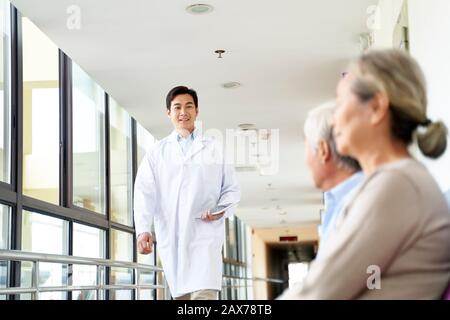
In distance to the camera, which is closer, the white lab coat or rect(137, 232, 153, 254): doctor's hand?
rect(137, 232, 153, 254): doctor's hand

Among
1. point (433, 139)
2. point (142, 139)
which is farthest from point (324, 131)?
point (142, 139)

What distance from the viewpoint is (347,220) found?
0.77 m

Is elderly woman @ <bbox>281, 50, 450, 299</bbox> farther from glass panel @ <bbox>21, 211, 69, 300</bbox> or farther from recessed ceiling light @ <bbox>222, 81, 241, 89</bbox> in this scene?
recessed ceiling light @ <bbox>222, 81, 241, 89</bbox>

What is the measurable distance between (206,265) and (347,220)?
1.89 m

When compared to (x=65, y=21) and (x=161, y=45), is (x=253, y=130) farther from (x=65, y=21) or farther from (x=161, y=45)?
(x=65, y=21)

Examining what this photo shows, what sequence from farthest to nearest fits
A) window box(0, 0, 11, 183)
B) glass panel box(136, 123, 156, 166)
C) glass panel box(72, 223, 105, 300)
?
1. glass panel box(136, 123, 156, 166)
2. glass panel box(72, 223, 105, 300)
3. window box(0, 0, 11, 183)

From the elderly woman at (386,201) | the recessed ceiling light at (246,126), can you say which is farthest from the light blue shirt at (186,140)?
the recessed ceiling light at (246,126)

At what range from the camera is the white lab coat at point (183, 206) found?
257 cm

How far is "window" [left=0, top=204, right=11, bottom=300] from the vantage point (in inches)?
161

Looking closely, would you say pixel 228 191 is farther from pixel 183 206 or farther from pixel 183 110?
pixel 183 110

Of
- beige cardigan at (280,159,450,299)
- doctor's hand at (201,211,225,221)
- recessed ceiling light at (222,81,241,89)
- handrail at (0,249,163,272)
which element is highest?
recessed ceiling light at (222,81,241,89)

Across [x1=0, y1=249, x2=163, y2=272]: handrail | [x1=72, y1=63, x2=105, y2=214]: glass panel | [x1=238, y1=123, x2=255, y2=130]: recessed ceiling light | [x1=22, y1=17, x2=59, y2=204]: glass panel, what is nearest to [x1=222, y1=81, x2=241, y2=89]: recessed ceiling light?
[x1=72, y1=63, x2=105, y2=214]: glass panel
